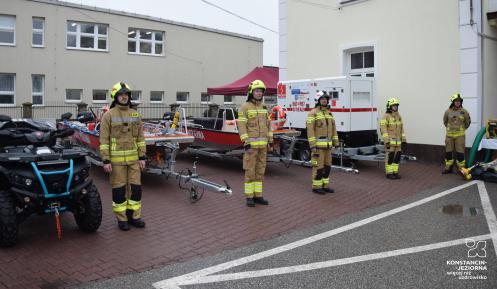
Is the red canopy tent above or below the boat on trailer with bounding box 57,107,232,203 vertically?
above

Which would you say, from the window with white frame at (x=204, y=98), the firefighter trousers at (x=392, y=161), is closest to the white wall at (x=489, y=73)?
the firefighter trousers at (x=392, y=161)

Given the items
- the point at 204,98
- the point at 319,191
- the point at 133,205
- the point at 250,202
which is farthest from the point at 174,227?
the point at 204,98

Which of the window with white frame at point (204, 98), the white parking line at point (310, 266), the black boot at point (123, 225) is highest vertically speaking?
the window with white frame at point (204, 98)

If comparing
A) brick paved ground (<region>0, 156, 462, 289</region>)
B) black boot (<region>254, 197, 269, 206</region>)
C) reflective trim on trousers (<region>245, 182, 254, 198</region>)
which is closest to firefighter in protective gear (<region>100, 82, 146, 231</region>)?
brick paved ground (<region>0, 156, 462, 289</region>)

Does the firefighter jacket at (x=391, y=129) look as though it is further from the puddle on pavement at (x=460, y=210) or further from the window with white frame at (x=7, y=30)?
the window with white frame at (x=7, y=30)

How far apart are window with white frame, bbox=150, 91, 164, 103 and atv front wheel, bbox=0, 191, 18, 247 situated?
2258 centimetres

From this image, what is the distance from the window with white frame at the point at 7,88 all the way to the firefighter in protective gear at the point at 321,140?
62.4 feet

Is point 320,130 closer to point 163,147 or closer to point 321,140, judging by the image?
point 321,140

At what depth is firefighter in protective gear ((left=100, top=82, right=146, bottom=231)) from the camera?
6113 mm

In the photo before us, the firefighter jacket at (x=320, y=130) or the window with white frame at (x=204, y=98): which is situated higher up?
the window with white frame at (x=204, y=98)

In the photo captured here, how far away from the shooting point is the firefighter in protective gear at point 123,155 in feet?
20.1

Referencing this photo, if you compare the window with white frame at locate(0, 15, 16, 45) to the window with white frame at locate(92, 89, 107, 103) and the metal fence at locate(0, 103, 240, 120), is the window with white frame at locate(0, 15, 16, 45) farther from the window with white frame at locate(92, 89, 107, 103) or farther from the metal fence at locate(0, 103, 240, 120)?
the window with white frame at locate(92, 89, 107, 103)

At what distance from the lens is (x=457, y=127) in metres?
10.7

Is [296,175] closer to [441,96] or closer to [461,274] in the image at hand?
[441,96]
